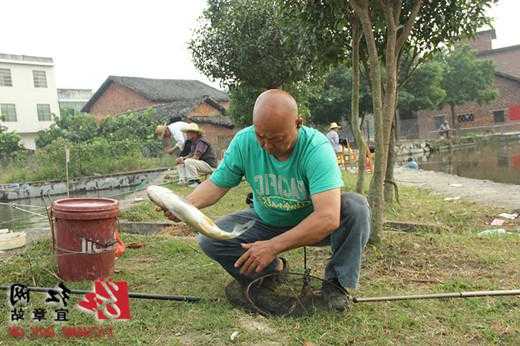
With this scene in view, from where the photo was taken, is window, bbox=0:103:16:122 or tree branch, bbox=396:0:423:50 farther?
window, bbox=0:103:16:122

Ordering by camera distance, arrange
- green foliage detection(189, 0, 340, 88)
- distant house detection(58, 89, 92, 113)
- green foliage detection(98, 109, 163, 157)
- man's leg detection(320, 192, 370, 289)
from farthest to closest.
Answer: distant house detection(58, 89, 92, 113), green foliage detection(98, 109, 163, 157), green foliage detection(189, 0, 340, 88), man's leg detection(320, 192, 370, 289)

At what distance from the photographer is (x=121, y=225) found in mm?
6848

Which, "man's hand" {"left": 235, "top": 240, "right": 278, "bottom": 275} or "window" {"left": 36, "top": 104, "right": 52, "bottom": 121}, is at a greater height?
"window" {"left": 36, "top": 104, "right": 52, "bottom": 121}

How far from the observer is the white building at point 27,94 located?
4000 centimetres

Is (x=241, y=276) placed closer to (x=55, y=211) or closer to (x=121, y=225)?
(x=55, y=211)

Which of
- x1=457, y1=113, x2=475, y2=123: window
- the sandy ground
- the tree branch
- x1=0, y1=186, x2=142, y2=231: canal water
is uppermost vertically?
x1=457, y1=113, x2=475, y2=123: window

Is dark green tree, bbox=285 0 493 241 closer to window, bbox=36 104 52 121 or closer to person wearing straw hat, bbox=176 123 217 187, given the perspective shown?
person wearing straw hat, bbox=176 123 217 187

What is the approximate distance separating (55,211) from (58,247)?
28 centimetres

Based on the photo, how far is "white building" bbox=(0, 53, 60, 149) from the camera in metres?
40.0

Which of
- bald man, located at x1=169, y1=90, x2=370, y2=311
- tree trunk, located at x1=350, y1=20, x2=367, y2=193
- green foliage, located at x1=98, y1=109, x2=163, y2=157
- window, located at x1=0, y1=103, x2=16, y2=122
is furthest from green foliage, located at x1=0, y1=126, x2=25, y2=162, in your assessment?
bald man, located at x1=169, y1=90, x2=370, y2=311

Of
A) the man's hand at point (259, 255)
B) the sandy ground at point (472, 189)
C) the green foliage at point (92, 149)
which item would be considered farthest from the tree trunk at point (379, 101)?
the green foliage at point (92, 149)

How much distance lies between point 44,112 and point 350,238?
4392cm

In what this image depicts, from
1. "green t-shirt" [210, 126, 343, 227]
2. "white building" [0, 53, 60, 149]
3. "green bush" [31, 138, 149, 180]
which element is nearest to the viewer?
"green t-shirt" [210, 126, 343, 227]

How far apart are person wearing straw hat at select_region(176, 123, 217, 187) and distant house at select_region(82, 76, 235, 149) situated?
1622 centimetres
